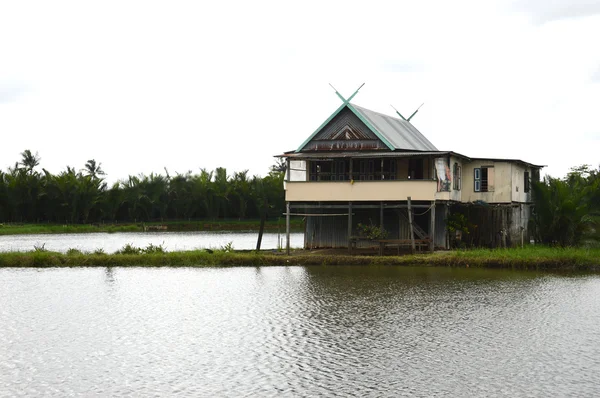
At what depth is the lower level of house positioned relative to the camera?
106 ft

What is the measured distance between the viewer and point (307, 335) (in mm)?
17609

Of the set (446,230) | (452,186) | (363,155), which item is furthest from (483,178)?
(363,155)

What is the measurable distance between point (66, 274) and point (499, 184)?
1869 cm

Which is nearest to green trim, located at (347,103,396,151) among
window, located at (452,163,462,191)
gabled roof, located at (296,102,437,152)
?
gabled roof, located at (296,102,437,152)

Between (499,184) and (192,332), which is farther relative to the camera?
(499,184)

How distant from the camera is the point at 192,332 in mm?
18234

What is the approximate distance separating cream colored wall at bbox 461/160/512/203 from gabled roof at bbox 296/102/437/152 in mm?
2503

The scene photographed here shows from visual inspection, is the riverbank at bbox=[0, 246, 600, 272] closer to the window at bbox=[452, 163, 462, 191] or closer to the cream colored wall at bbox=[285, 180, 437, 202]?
the cream colored wall at bbox=[285, 180, 437, 202]

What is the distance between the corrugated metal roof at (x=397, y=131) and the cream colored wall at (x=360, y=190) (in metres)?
1.96

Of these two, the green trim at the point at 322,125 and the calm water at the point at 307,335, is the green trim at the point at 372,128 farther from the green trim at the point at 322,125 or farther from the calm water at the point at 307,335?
the calm water at the point at 307,335

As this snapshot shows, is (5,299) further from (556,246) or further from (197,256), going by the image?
(556,246)

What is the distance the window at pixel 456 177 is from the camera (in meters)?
33.3

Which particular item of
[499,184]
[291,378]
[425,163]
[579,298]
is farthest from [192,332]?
[499,184]

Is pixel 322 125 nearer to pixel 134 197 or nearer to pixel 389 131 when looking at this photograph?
pixel 389 131
